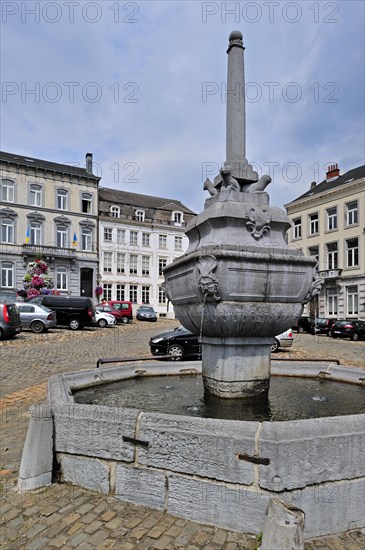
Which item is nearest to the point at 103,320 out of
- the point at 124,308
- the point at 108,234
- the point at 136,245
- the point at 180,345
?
the point at 124,308

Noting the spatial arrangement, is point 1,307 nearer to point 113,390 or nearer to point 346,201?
point 113,390

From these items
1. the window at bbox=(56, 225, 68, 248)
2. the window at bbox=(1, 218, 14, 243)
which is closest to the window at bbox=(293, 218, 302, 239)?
the window at bbox=(56, 225, 68, 248)

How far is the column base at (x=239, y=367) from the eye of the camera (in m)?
4.81

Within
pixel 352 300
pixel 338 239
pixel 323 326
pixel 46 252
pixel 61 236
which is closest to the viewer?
pixel 323 326

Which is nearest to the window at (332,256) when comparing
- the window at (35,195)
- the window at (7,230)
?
the window at (35,195)

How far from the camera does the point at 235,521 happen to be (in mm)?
3236

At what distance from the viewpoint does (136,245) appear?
55250 mm

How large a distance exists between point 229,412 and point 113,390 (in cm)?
207

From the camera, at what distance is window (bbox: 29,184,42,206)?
45.7 meters

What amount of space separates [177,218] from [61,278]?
67.8ft

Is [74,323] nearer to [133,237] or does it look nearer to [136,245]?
[136,245]

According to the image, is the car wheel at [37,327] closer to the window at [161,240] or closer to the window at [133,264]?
the window at [133,264]

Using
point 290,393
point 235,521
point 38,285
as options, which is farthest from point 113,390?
point 38,285

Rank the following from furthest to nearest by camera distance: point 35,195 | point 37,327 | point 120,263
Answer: point 120,263, point 35,195, point 37,327
